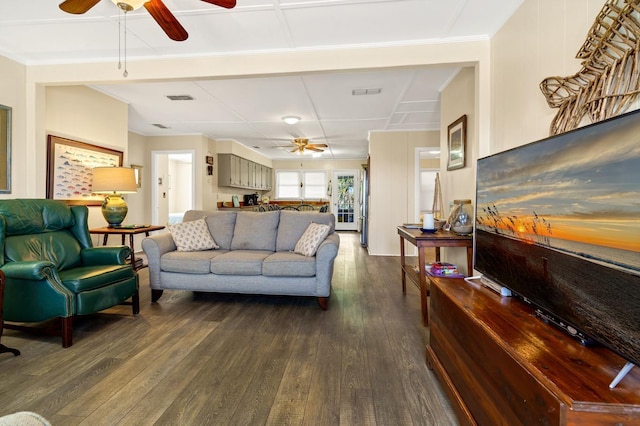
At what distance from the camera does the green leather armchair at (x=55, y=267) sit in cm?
221

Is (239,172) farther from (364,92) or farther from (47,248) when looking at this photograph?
(47,248)

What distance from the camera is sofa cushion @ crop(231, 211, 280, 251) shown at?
11.8 feet

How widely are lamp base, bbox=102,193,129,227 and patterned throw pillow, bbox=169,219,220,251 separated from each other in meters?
0.78

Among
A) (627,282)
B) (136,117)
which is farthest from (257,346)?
(136,117)

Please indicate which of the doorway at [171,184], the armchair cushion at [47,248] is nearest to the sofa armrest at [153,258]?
the armchair cushion at [47,248]

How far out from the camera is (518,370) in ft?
3.07

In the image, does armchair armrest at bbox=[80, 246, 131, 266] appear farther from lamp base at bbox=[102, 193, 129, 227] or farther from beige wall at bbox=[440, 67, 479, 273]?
beige wall at bbox=[440, 67, 479, 273]

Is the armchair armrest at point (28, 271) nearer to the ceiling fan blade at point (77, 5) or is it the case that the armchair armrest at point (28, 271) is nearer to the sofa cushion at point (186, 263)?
the sofa cushion at point (186, 263)

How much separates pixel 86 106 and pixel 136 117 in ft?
3.88

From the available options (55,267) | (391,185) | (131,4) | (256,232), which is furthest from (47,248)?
(391,185)

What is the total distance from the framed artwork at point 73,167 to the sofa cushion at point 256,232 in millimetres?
2029

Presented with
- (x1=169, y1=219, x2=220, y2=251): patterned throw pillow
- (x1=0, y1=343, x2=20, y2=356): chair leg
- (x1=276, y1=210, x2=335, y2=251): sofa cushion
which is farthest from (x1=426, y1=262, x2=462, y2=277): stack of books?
(x1=0, y1=343, x2=20, y2=356): chair leg

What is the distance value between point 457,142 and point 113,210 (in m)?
4.06

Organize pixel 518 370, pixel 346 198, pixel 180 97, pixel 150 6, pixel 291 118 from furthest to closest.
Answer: pixel 346 198, pixel 291 118, pixel 180 97, pixel 150 6, pixel 518 370
